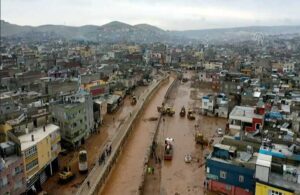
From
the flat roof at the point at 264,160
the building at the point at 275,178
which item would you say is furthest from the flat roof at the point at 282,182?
the flat roof at the point at 264,160

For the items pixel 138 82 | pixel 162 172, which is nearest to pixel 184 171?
pixel 162 172

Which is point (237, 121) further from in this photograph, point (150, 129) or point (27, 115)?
point (27, 115)

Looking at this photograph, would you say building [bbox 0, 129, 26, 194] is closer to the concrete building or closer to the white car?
the concrete building

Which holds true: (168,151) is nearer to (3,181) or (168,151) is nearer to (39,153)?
(39,153)

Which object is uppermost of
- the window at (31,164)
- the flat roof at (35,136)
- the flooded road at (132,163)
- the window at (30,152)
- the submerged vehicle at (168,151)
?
the flat roof at (35,136)

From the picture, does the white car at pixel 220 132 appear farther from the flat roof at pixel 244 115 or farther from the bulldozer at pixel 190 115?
the bulldozer at pixel 190 115

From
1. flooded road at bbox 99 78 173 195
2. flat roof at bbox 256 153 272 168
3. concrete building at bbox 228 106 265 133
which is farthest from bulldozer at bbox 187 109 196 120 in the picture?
flat roof at bbox 256 153 272 168
